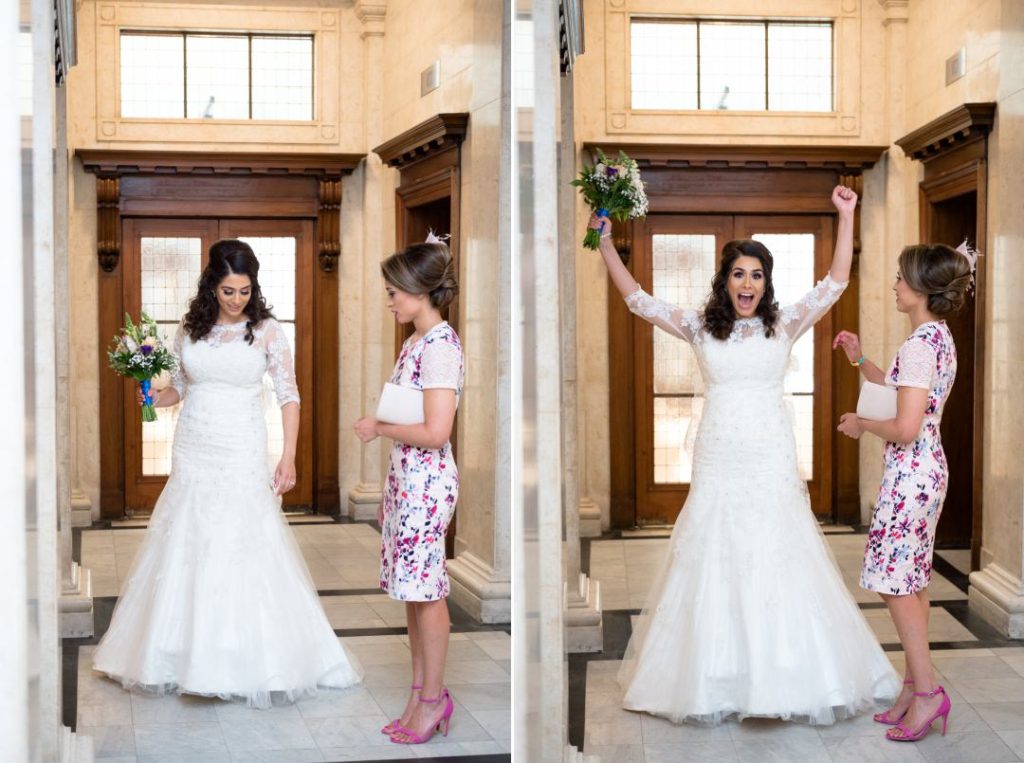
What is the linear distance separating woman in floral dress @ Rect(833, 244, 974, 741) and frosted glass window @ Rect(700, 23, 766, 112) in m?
4.84

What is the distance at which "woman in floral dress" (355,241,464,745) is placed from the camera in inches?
174

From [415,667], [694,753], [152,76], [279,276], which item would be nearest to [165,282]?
[279,276]

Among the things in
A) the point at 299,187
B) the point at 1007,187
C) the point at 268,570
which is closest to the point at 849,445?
the point at 1007,187

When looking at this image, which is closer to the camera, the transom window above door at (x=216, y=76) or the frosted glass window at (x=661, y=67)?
the frosted glass window at (x=661, y=67)

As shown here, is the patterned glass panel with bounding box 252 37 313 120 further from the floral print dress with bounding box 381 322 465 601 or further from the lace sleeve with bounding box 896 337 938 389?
the lace sleeve with bounding box 896 337 938 389

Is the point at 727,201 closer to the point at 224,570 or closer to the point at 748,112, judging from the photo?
the point at 748,112

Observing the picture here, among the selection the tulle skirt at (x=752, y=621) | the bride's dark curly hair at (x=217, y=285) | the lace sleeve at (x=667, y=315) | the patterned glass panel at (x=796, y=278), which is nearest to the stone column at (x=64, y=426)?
the bride's dark curly hair at (x=217, y=285)

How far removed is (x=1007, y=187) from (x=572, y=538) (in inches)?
112

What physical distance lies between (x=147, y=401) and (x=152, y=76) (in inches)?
198

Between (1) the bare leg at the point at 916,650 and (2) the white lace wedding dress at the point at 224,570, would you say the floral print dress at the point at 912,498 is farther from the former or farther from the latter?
(2) the white lace wedding dress at the point at 224,570

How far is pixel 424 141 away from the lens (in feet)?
25.8

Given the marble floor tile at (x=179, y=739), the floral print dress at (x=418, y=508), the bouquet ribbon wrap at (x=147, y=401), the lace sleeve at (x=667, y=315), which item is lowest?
the marble floor tile at (x=179, y=739)

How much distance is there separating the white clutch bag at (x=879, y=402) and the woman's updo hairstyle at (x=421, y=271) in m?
1.63

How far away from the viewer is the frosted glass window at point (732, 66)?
946 cm
